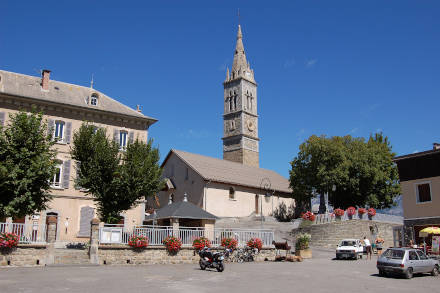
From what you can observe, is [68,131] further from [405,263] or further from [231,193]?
[405,263]

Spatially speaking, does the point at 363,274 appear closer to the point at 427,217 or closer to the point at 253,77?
the point at 427,217

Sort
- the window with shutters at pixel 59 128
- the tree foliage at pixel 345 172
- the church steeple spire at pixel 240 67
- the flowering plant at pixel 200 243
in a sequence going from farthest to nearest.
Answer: the church steeple spire at pixel 240 67
the tree foliage at pixel 345 172
the window with shutters at pixel 59 128
the flowering plant at pixel 200 243

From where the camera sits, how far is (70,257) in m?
19.0

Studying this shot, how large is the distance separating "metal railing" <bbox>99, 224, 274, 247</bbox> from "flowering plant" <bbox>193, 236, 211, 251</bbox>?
306mm

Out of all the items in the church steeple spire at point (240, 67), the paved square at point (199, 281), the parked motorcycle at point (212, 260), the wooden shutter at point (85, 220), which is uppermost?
the church steeple spire at point (240, 67)

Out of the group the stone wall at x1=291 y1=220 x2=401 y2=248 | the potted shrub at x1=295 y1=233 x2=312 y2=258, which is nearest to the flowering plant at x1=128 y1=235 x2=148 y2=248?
the potted shrub at x1=295 y1=233 x2=312 y2=258

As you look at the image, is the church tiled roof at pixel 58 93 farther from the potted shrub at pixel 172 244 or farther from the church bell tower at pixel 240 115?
the church bell tower at pixel 240 115

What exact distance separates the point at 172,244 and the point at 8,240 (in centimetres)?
746

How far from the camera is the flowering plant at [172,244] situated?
67.6 feet

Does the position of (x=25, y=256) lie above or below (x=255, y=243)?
below

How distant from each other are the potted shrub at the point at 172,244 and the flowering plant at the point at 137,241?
45.7 inches

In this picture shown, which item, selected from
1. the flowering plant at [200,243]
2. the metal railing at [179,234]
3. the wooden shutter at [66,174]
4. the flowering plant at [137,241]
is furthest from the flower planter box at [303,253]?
the wooden shutter at [66,174]

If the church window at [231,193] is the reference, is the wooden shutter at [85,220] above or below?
below

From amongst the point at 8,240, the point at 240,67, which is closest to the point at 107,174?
the point at 8,240
